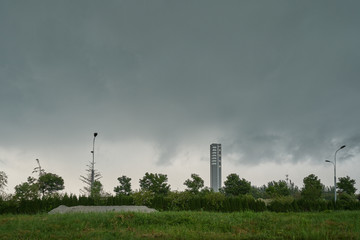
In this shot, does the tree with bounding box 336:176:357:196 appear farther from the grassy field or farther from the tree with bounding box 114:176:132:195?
the grassy field

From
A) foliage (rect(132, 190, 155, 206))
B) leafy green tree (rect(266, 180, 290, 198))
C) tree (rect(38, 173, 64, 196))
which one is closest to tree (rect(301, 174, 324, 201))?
leafy green tree (rect(266, 180, 290, 198))

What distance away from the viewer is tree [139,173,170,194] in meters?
49.9

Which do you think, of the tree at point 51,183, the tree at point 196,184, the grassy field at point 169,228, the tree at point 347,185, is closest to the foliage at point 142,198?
the grassy field at point 169,228

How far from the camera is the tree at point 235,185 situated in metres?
50.9

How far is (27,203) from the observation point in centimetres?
2317

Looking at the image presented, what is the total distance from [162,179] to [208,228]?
1556 inches

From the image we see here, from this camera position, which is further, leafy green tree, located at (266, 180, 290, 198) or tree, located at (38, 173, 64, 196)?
tree, located at (38, 173, 64, 196)

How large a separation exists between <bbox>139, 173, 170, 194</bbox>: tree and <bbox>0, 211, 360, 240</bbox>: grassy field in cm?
3583

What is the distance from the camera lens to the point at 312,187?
47.4 m

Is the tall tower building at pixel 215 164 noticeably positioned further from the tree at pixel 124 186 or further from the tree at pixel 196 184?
the tree at pixel 124 186

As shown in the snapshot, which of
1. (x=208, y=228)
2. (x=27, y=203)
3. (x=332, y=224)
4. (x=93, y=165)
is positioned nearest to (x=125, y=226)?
A: (x=208, y=228)

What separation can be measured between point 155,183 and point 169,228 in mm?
39446

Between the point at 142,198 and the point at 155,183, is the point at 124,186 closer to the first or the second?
the point at 155,183

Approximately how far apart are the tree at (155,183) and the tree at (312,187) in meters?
22.2
